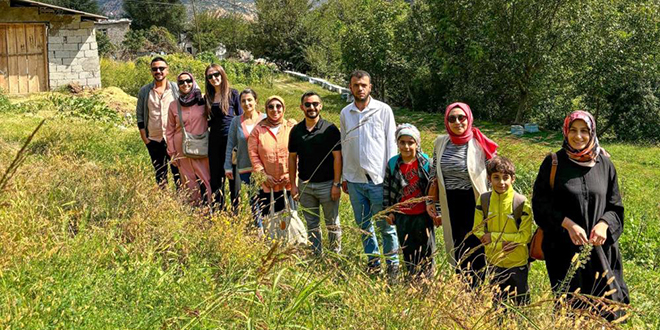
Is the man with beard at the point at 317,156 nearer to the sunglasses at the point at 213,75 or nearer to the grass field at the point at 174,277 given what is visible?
the grass field at the point at 174,277

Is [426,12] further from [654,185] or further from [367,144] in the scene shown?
[367,144]

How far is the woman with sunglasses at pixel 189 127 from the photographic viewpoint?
240 inches

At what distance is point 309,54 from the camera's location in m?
44.7

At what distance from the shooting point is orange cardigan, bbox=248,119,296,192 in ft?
18.2

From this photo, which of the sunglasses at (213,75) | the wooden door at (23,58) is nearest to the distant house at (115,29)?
the wooden door at (23,58)

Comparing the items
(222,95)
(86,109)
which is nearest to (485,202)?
(222,95)

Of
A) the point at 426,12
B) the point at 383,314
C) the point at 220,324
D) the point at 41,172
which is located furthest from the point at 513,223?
the point at 426,12

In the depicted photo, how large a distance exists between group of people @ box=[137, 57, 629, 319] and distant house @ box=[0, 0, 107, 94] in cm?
1137

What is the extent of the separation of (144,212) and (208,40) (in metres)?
55.6

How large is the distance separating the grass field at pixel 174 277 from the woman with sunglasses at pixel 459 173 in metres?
0.74

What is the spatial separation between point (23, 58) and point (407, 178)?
14.9 meters

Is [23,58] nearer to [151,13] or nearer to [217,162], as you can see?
[217,162]

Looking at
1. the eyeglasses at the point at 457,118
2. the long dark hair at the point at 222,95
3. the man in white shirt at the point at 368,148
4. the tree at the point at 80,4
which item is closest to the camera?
the eyeglasses at the point at 457,118

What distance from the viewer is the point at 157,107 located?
6.57 meters
